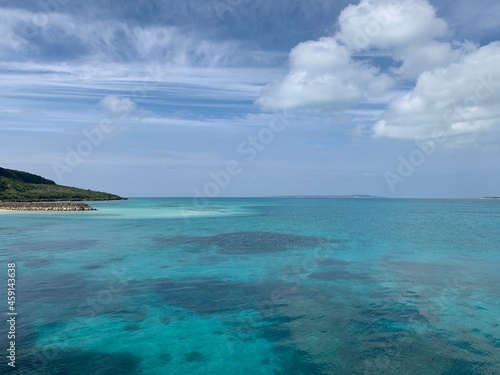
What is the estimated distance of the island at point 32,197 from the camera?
97.6m

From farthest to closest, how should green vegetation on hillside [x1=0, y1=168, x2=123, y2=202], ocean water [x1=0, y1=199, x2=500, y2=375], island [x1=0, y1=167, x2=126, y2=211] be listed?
green vegetation on hillside [x1=0, y1=168, x2=123, y2=202]
island [x1=0, y1=167, x2=126, y2=211]
ocean water [x1=0, y1=199, x2=500, y2=375]

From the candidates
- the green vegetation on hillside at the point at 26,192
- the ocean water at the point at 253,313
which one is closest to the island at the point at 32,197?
the green vegetation on hillside at the point at 26,192

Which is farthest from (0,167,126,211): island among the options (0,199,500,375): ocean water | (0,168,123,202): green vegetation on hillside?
(0,199,500,375): ocean water

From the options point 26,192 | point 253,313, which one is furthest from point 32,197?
point 253,313

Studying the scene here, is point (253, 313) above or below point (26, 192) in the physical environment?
below

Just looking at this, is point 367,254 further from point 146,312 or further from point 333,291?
point 146,312

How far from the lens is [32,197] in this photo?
122375 millimetres

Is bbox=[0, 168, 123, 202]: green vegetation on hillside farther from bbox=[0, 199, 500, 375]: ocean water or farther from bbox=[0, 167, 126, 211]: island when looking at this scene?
bbox=[0, 199, 500, 375]: ocean water

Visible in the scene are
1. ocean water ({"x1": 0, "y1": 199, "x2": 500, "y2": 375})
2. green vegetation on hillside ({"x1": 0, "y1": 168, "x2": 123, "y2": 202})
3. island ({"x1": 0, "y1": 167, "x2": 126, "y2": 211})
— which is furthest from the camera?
green vegetation on hillside ({"x1": 0, "y1": 168, "x2": 123, "y2": 202})

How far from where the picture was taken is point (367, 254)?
104 ft

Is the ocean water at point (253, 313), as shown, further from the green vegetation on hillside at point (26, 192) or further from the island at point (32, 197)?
the green vegetation on hillside at point (26, 192)

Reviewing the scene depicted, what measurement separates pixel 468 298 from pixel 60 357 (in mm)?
19393

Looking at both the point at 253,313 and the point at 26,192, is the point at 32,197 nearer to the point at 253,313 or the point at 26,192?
the point at 26,192

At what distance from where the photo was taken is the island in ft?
320
